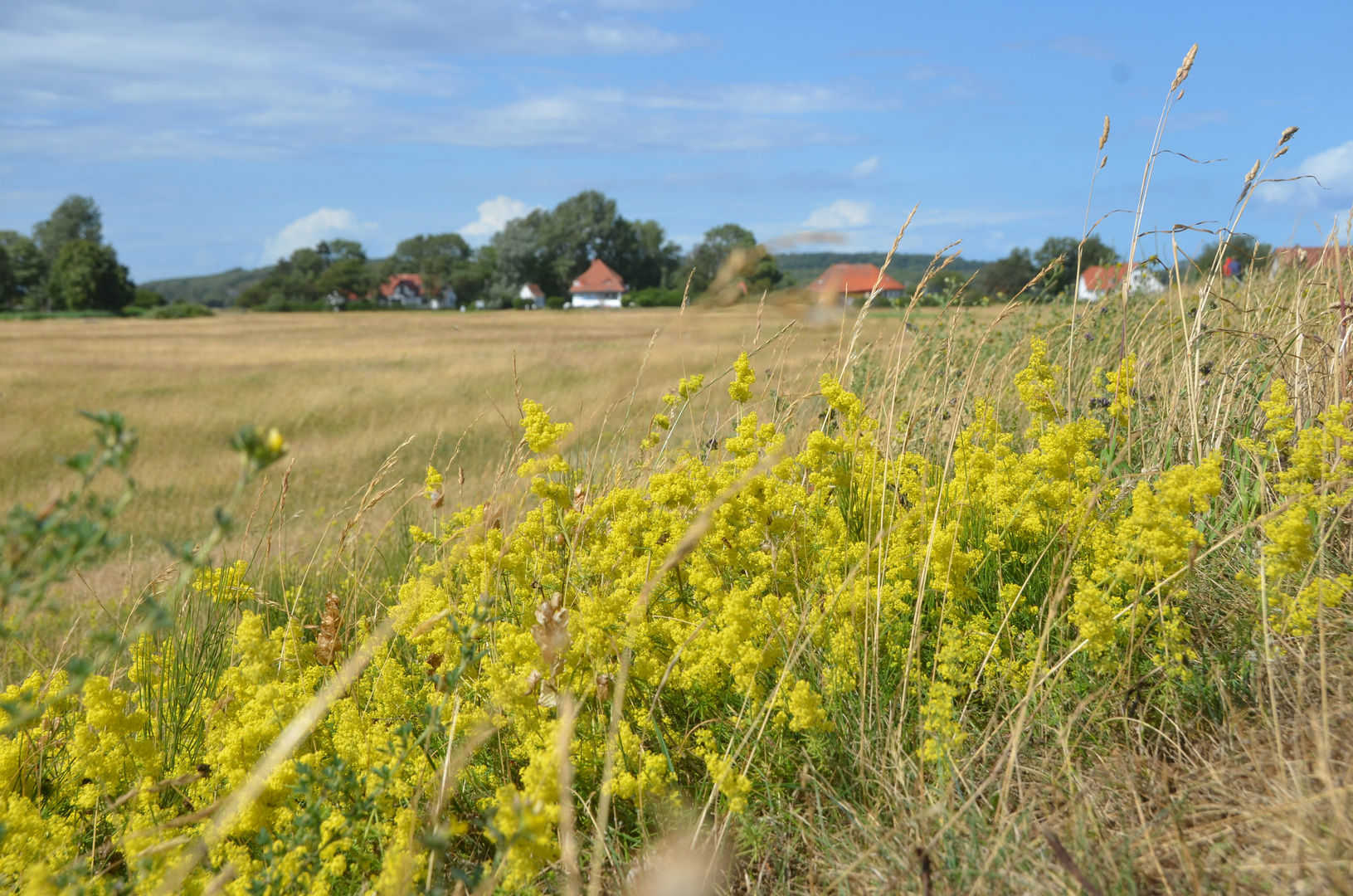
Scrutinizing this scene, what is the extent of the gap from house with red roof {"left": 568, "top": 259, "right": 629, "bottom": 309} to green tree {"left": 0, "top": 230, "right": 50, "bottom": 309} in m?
54.2

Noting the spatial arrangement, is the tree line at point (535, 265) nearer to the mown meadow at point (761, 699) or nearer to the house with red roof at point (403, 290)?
the house with red roof at point (403, 290)

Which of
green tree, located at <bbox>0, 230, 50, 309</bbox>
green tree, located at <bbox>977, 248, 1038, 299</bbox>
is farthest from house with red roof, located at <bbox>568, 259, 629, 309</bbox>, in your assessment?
green tree, located at <bbox>977, 248, 1038, 299</bbox>

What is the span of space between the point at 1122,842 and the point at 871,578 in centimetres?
100

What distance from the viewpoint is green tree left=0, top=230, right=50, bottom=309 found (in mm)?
85812

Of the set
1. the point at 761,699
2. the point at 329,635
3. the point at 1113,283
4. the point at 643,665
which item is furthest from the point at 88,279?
the point at 761,699

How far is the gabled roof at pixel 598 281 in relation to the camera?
91938 mm

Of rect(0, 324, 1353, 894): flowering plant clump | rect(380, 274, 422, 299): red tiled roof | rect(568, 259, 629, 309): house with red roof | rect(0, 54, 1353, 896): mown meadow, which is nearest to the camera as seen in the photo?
rect(0, 54, 1353, 896): mown meadow

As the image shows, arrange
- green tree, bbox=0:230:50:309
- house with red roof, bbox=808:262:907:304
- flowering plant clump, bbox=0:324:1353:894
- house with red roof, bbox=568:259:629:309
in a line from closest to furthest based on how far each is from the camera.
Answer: flowering plant clump, bbox=0:324:1353:894 → house with red roof, bbox=808:262:907:304 → green tree, bbox=0:230:50:309 → house with red roof, bbox=568:259:629:309

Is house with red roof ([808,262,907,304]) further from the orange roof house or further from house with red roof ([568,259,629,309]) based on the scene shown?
the orange roof house

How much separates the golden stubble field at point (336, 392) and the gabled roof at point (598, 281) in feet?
169

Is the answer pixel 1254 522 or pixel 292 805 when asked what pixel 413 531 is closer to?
pixel 292 805

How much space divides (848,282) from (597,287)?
90472 millimetres

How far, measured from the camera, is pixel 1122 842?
5.94ft

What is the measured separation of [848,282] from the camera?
13.3ft
